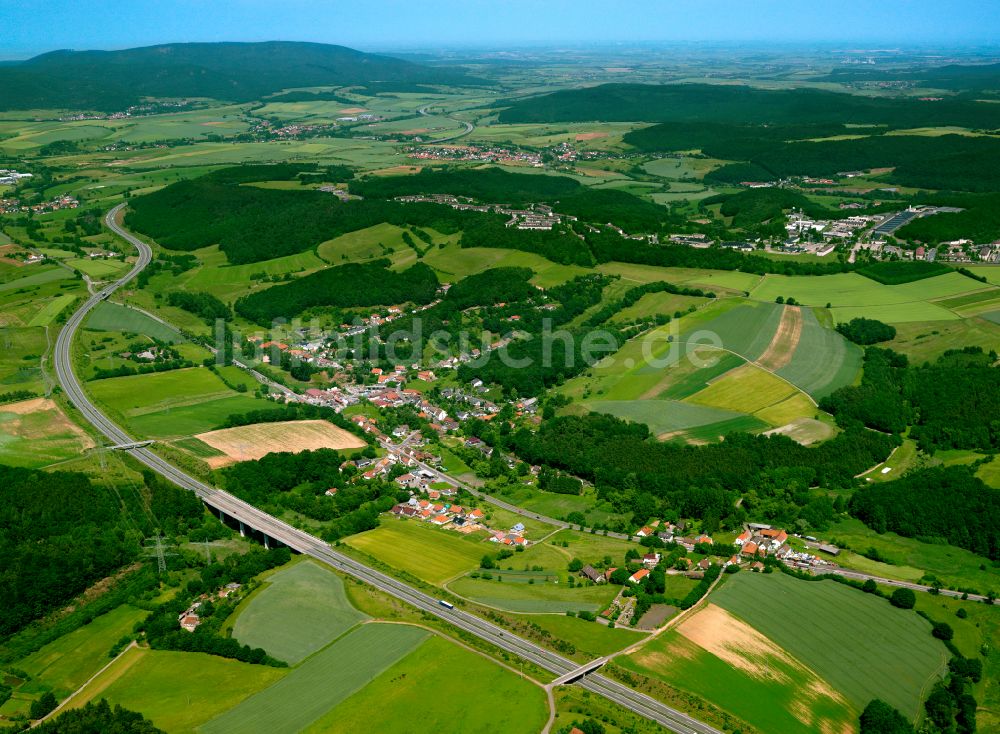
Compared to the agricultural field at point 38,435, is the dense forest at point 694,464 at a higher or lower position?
lower

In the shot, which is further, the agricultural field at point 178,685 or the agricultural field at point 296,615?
the agricultural field at point 296,615

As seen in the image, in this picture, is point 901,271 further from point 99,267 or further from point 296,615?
point 99,267

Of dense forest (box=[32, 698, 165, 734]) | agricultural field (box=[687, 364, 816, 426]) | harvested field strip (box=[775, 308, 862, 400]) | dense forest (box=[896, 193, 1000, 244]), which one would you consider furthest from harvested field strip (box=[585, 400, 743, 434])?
dense forest (box=[896, 193, 1000, 244])

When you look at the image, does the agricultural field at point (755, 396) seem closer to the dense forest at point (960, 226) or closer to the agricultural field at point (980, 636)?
the agricultural field at point (980, 636)

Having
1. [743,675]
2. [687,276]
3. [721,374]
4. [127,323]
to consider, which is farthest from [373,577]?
[687,276]

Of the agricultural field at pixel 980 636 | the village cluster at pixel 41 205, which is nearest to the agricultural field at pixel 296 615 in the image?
the agricultural field at pixel 980 636

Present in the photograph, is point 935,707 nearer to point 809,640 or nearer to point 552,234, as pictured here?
point 809,640

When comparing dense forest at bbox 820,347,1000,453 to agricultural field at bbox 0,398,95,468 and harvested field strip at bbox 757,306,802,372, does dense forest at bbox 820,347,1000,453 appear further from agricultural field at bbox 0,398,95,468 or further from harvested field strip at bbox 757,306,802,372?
agricultural field at bbox 0,398,95,468
